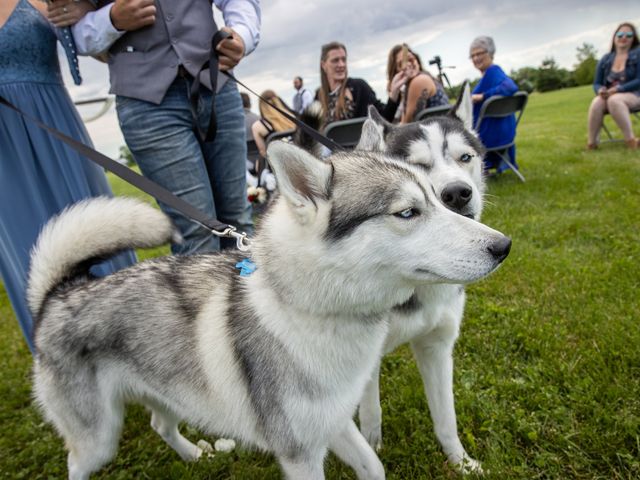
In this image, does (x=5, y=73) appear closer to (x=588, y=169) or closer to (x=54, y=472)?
(x=54, y=472)

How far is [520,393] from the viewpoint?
2.68 m

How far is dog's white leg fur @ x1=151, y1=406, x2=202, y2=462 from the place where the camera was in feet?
8.72

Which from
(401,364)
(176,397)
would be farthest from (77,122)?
(401,364)

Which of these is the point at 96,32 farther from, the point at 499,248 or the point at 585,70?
the point at 585,70

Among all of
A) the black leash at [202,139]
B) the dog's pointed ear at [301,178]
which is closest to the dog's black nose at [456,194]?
the dog's pointed ear at [301,178]

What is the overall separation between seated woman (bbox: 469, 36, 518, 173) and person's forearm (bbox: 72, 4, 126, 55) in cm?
692

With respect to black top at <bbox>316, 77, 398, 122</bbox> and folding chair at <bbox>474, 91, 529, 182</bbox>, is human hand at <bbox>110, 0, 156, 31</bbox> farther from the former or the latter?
folding chair at <bbox>474, 91, 529, 182</bbox>

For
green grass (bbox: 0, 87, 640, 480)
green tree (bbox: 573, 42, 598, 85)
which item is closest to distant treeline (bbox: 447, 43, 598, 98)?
green tree (bbox: 573, 42, 598, 85)

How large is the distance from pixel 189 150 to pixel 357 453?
2.01 meters

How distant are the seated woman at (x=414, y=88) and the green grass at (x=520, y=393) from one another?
10.4 ft

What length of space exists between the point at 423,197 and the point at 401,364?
185 centimetres

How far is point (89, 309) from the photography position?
2.12m

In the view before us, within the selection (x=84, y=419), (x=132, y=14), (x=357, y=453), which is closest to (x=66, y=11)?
(x=132, y=14)

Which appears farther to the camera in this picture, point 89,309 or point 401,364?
point 401,364
